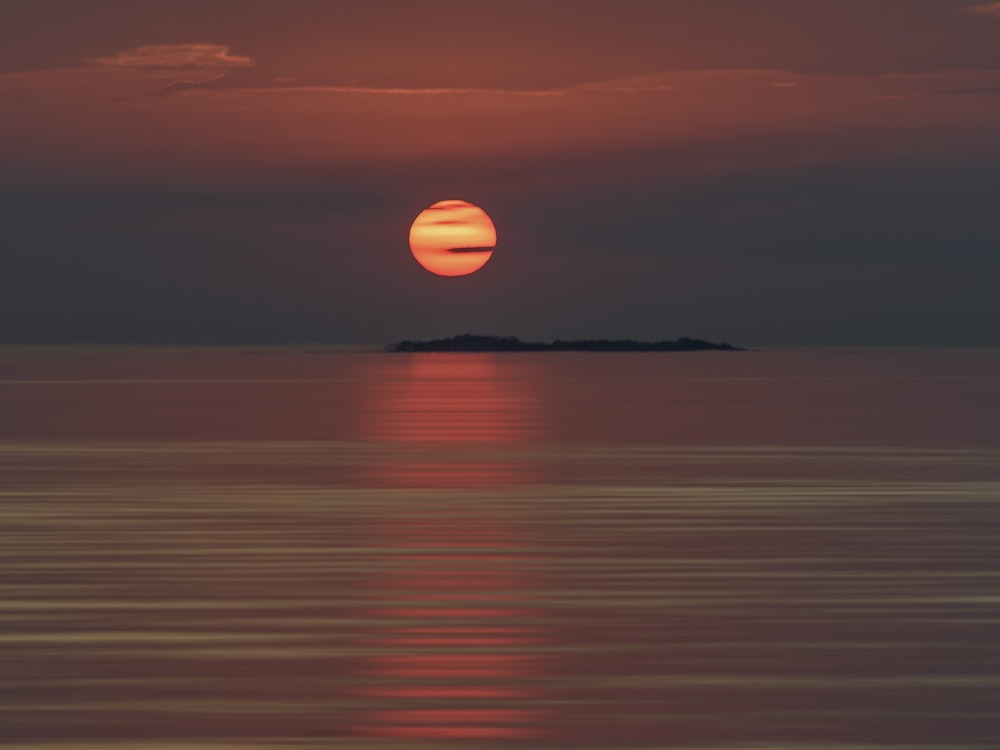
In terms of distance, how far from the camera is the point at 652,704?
37.3 feet

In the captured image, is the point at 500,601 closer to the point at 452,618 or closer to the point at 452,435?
the point at 452,618

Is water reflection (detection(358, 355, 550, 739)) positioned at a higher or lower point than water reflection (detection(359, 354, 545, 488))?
lower

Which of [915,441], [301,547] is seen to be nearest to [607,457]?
[915,441]

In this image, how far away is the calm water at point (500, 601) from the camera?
1098 cm

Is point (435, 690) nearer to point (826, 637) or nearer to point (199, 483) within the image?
point (826, 637)

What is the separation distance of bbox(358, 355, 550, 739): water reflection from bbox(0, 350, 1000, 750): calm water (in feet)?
0.14

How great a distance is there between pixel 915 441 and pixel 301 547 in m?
24.1

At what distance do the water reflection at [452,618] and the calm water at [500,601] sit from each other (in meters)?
0.04

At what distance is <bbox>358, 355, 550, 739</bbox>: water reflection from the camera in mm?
11180

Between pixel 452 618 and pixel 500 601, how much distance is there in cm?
99

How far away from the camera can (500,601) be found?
15758mm

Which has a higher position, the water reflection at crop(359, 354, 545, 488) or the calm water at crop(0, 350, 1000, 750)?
the water reflection at crop(359, 354, 545, 488)

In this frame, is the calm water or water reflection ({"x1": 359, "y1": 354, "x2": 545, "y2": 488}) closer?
the calm water

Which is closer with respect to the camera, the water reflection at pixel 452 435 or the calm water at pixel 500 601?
the calm water at pixel 500 601
